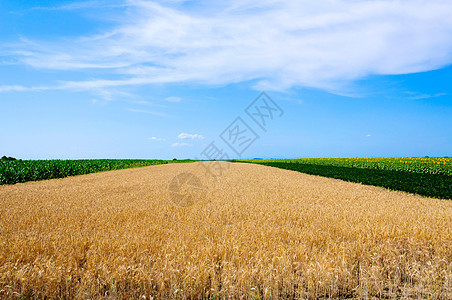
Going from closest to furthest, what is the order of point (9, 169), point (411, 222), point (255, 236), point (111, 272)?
1. point (111, 272)
2. point (255, 236)
3. point (411, 222)
4. point (9, 169)

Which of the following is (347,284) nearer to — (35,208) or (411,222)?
(411,222)

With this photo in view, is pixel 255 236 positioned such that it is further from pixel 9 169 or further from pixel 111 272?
pixel 9 169

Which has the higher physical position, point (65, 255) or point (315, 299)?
point (65, 255)

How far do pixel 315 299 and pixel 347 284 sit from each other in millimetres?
685

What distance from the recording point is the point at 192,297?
3.95 metres

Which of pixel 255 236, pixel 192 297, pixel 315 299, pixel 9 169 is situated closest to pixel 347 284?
pixel 315 299

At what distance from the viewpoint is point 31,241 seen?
218 inches

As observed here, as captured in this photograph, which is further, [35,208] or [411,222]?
[35,208]

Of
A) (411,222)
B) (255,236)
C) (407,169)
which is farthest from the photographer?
(407,169)

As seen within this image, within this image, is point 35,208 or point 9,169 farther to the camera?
point 9,169

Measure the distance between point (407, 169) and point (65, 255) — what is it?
37.5 metres

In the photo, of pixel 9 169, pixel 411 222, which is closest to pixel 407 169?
pixel 411 222

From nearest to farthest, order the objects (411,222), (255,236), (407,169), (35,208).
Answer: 1. (255,236)
2. (411,222)
3. (35,208)
4. (407,169)

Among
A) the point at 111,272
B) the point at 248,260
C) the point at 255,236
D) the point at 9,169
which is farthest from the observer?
the point at 9,169
